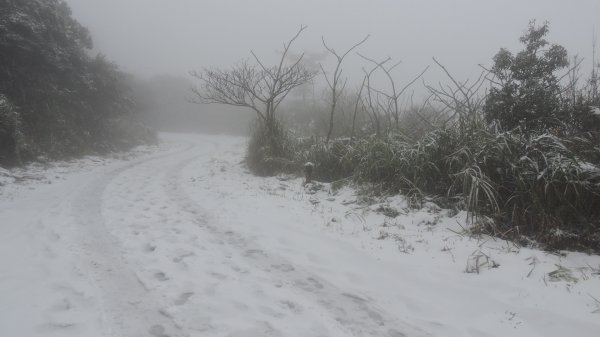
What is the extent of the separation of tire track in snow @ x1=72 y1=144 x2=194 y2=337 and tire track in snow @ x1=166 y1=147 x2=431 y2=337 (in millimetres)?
1148

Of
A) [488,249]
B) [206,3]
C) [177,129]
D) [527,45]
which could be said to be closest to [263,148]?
[527,45]

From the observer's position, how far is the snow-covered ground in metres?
2.97

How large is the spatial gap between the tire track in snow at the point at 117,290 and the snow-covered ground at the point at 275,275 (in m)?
0.01

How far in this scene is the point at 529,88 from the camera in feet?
18.4

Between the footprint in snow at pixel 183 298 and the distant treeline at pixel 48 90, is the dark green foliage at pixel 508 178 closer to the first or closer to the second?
the footprint in snow at pixel 183 298

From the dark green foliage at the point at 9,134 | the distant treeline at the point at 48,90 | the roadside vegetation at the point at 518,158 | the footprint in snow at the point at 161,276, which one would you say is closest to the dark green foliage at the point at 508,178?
the roadside vegetation at the point at 518,158

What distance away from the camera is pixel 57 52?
11.7 metres

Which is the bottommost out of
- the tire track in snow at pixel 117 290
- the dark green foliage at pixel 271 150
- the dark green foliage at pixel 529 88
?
the tire track in snow at pixel 117 290

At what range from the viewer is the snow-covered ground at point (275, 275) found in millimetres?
2969

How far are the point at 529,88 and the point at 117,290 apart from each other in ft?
19.0

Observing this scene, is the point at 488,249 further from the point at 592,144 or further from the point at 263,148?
the point at 263,148

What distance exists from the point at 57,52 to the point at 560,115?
12.9 metres

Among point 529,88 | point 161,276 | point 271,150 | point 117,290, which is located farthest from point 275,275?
point 271,150

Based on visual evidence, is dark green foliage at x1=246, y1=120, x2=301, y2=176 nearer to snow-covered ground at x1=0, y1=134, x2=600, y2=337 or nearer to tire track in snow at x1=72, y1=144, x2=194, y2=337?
snow-covered ground at x1=0, y1=134, x2=600, y2=337
